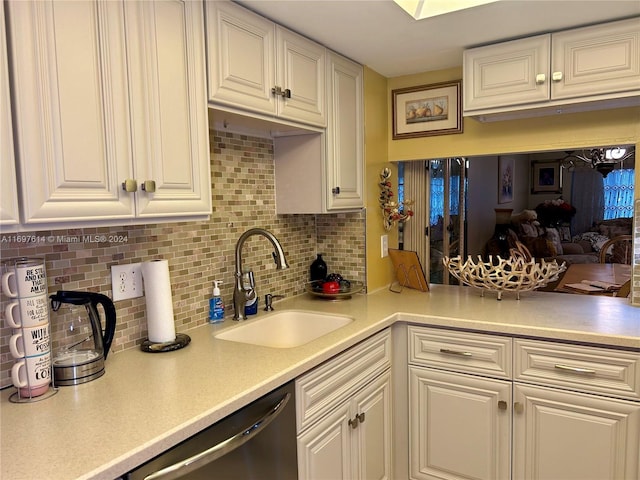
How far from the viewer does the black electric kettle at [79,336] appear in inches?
51.9

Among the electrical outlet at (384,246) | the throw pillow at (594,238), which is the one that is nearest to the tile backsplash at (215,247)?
the electrical outlet at (384,246)

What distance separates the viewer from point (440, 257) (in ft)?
9.87

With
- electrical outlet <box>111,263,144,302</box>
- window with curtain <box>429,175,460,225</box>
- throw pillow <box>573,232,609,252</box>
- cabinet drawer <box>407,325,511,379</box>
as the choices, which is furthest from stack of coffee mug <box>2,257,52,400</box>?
throw pillow <box>573,232,609,252</box>

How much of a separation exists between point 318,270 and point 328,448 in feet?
3.55

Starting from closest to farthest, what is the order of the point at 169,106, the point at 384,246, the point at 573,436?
the point at 169,106 → the point at 573,436 → the point at 384,246

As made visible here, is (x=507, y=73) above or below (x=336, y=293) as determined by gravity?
above

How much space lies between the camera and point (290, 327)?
7.18ft

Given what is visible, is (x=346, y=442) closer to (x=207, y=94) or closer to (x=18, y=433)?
(x=18, y=433)

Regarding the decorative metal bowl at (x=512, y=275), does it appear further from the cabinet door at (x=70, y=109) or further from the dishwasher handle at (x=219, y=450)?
the cabinet door at (x=70, y=109)

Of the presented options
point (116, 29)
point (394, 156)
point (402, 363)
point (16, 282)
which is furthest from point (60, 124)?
point (394, 156)

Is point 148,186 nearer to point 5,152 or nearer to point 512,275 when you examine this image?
point 5,152

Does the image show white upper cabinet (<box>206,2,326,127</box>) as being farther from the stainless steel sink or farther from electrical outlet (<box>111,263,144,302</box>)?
the stainless steel sink

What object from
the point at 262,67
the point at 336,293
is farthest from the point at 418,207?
the point at 262,67

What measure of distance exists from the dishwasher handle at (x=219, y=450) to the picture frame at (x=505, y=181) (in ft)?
7.35
